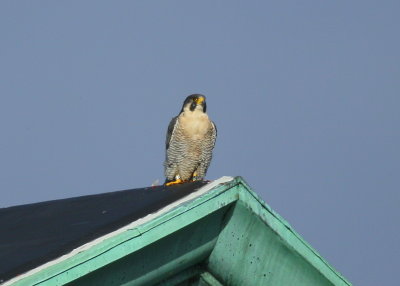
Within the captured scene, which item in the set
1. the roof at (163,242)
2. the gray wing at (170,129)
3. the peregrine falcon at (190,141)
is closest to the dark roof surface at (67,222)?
the roof at (163,242)

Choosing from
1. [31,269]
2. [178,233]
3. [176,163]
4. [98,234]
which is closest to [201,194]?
[178,233]

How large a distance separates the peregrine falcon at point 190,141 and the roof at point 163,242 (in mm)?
5707

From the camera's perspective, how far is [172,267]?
3.72 meters

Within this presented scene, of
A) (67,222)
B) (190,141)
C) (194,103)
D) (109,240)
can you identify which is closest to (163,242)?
(109,240)

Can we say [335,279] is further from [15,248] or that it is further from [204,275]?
[15,248]

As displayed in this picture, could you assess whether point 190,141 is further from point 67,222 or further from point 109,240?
point 109,240

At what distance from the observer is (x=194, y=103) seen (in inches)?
415

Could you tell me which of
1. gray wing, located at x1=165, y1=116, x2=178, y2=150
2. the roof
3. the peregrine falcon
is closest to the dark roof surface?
the roof

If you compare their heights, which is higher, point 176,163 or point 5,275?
point 176,163

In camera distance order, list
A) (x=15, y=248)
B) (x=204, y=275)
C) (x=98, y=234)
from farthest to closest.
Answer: (x=204, y=275), (x=15, y=248), (x=98, y=234)

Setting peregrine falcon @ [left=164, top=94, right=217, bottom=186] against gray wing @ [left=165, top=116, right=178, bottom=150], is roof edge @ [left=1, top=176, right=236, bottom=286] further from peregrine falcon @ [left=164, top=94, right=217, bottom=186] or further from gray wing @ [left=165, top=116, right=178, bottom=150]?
gray wing @ [left=165, top=116, right=178, bottom=150]

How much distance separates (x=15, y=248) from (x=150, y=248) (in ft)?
1.43

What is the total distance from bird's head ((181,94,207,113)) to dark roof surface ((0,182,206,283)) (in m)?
5.87

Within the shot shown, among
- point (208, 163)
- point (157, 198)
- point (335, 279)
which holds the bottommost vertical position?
point (335, 279)
